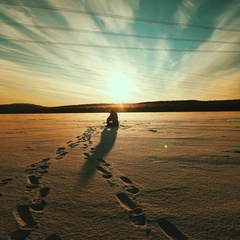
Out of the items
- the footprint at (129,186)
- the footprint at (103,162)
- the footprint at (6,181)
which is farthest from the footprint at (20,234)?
the footprint at (103,162)

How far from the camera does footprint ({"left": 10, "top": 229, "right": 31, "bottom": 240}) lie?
2094 mm

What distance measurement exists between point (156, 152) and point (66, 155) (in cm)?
266

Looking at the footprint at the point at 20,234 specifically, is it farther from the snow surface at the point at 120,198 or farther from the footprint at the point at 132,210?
the footprint at the point at 132,210

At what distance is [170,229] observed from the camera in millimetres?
2246

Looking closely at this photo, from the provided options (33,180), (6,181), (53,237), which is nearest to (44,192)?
(33,180)

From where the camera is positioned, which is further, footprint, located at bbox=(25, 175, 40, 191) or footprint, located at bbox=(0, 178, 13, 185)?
footprint, located at bbox=(0, 178, 13, 185)

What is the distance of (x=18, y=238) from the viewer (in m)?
2.08

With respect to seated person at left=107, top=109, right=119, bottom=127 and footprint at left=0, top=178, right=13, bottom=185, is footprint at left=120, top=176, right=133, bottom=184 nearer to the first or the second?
footprint at left=0, top=178, right=13, bottom=185

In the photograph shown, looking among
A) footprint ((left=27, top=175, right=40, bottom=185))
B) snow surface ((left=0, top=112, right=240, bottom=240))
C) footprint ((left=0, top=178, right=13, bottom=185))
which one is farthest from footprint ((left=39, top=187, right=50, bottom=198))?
footprint ((left=0, top=178, right=13, bottom=185))

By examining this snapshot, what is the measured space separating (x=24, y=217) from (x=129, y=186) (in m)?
1.67

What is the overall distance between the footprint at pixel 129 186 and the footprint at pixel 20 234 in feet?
5.27

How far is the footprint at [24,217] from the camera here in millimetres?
2322

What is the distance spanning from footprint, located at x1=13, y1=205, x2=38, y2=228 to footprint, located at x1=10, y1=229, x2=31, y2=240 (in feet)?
0.28

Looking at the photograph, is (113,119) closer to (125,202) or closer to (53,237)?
(125,202)
